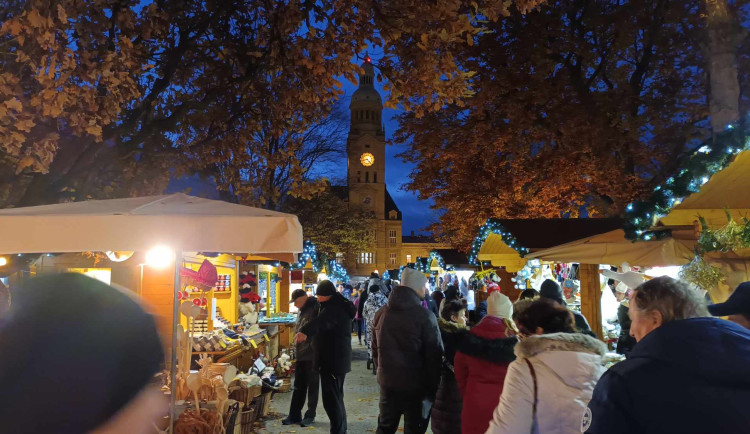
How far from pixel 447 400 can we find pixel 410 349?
0.60 m

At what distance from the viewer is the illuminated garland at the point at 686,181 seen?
16.2 feet

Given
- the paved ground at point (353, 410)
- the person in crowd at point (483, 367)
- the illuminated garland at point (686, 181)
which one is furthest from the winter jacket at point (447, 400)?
the illuminated garland at point (686, 181)

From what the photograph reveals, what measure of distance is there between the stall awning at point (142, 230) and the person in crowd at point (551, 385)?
6.56 feet

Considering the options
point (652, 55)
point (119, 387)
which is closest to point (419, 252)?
point (652, 55)

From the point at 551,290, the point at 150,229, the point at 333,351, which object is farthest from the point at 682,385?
the point at 333,351

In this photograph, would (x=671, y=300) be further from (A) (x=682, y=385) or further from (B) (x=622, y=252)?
(B) (x=622, y=252)

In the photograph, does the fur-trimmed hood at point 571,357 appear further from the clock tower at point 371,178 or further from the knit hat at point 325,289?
the clock tower at point 371,178

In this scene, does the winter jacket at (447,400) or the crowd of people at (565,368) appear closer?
the crowd of people at (565,368)

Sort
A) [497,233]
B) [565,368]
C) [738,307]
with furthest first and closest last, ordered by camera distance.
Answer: [497,233], [565,368], [738,307]

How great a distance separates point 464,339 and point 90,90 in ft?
17.6

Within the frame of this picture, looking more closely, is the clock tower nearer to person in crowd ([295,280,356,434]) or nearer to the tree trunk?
the tree trunk

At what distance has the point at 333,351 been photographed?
22.7 feet

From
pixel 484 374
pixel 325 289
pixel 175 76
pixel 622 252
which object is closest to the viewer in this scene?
pixel 484 374

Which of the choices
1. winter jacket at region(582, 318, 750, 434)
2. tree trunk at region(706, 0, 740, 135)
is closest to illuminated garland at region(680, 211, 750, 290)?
winter jacket at region(582, 318, 750, 434)
